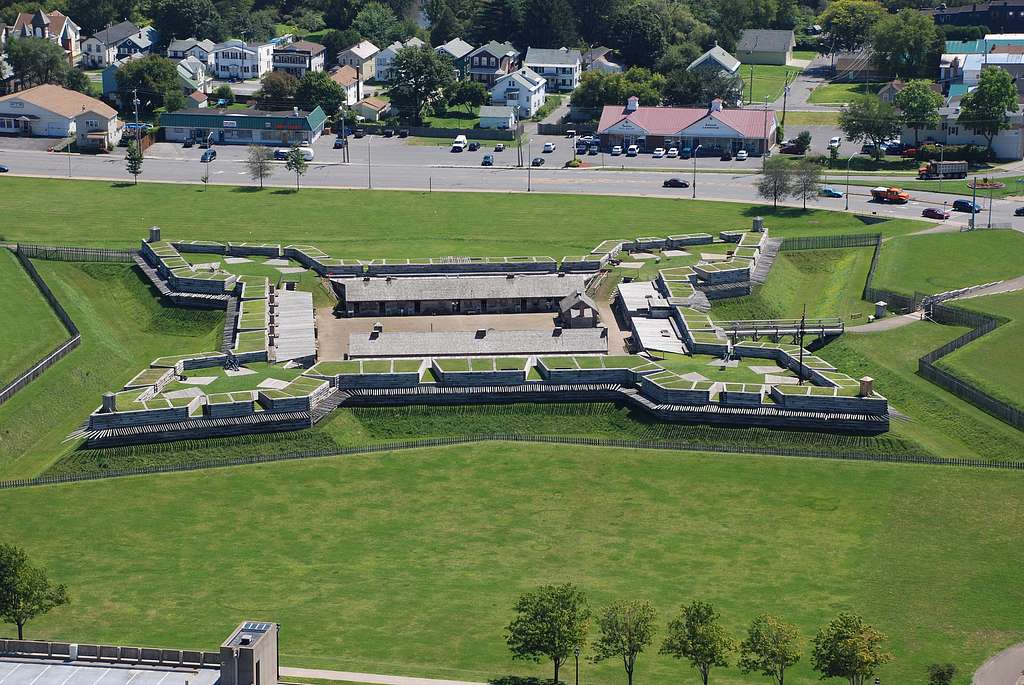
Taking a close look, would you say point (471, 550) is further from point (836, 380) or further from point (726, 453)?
point (836, 380)

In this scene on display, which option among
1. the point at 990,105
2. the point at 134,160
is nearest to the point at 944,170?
the point at 990,105

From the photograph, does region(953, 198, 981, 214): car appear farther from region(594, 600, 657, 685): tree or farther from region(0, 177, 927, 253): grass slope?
region(594, 600, 657, 685): tree

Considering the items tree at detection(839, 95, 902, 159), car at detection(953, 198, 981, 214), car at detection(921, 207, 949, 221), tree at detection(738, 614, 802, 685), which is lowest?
tree at detection(738, 614, 802, 685)

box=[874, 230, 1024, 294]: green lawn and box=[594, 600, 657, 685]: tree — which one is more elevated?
A: box=[874, 230, 1024, 294]: green lawn

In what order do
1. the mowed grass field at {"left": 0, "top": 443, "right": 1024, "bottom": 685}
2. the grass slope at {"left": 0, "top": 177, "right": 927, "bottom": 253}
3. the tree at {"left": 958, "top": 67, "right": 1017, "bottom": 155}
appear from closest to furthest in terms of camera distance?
1. the mowed grass field at {"left": 0, "top": 443, "right": 1024, "bottom": 685}
2. the grass slope at {"left": 0, "top": 177, "right": 927, "bottom": 253}
3. the tree at {"left": 958, "top": 67, "right": 1017, "bottom": 155}

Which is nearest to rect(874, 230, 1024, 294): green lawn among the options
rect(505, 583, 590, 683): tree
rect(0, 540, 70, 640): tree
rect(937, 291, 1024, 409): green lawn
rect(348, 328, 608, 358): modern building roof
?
rect(937, 291, 1024, 409): green lawn

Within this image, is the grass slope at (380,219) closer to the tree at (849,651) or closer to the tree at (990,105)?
the tree at (990,105)

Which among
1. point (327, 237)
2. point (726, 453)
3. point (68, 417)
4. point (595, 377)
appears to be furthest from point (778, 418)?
point (327, 237)
